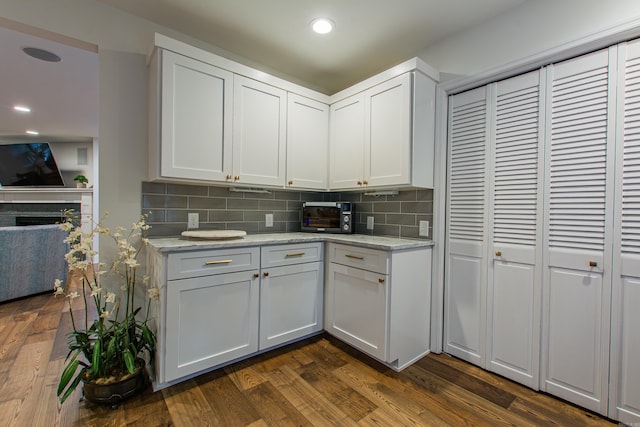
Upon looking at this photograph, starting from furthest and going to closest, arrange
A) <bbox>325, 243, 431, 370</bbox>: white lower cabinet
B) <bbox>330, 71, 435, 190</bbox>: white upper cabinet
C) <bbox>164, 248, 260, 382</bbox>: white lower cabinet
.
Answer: <bbox>330, 71, 435, 190</bbox>: white upper cabinet, <bbox>325, 243, 431, 370</bbox>: white lower cabinet, <bbox>164, 248, 260, 382</bbox>: white lower cabinet

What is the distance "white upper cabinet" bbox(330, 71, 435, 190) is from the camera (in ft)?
6.89

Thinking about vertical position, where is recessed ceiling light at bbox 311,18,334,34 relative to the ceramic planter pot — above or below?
above

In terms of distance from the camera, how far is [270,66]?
2744mm

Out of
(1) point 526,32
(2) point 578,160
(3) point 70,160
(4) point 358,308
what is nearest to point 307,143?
(4) point 358,308

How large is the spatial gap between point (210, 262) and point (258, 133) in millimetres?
1086

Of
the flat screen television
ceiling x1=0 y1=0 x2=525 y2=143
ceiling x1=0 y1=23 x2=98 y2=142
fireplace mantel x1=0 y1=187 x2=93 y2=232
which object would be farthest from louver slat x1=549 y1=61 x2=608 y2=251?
the flat screen television

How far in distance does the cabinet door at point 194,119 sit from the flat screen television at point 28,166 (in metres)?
5.60

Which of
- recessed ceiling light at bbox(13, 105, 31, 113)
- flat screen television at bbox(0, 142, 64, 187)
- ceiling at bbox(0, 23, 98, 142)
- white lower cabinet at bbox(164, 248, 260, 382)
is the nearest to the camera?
white lower cabinet at bbox(164, 248, 260, 382)

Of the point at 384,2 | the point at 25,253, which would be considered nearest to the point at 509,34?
the point at 384,2

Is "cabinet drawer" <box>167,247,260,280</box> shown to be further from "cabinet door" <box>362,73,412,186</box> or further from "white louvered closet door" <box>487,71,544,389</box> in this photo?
"white louvered closet door" <box>487,71,544,389</box>

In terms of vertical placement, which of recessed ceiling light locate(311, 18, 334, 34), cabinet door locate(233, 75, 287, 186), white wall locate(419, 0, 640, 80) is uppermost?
recessed ceiling light locate(311, 18, 334, 34)

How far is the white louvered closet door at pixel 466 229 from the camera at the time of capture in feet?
6.72

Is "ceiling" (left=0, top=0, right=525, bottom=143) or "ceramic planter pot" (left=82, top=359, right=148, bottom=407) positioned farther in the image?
"ceiling" (left=0, top=0, right=525, bottom=143)

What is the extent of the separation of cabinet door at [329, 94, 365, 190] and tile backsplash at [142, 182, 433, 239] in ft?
1.15
